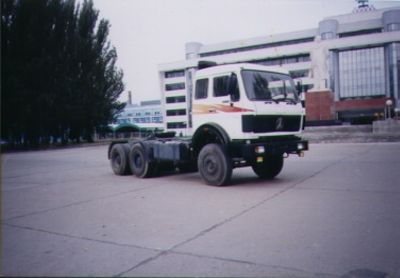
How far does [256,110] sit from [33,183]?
7.10m

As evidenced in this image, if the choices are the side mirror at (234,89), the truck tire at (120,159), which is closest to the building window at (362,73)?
the truck tire at (120,159)

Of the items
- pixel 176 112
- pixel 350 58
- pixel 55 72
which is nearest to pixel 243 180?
pixel 55 72

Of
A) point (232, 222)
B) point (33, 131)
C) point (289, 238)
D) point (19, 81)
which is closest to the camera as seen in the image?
point (289, 238)

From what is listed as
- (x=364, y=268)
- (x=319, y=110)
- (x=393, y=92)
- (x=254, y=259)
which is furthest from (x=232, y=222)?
(x=393, y=92)

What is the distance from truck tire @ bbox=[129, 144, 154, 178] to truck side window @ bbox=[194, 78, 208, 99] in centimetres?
268

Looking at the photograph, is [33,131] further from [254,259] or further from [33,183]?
[254,259]

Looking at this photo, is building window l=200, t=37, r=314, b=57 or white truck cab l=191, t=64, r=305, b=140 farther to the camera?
building window l=200, t=37, r=314, b=57

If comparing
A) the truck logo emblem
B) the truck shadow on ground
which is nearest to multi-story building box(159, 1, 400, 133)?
the truck shadow on ground

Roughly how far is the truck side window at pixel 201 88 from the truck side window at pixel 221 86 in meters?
0.33

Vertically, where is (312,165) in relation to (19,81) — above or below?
below

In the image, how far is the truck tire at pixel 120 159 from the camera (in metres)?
11.8

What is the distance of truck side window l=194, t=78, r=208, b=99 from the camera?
9234mm

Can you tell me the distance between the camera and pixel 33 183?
1072cm

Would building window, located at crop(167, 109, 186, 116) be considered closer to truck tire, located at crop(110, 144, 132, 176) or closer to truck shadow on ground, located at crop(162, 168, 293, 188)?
truck tire, located at crop(110, 144, 132, 176)
